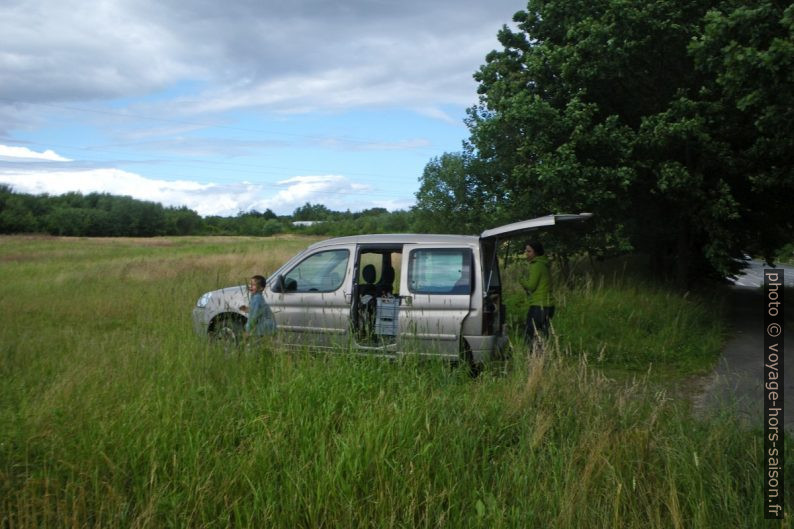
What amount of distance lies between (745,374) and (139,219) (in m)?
108

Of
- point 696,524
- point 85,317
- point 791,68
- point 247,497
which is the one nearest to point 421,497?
point 247,497

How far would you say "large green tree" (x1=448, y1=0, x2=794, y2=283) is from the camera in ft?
44.0

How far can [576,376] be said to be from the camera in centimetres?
556

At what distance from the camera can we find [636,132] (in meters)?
15.1

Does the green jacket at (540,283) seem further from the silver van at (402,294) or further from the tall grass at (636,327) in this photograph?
the silver van at (402,294)

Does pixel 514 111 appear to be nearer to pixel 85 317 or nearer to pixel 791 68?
pixel 791 68

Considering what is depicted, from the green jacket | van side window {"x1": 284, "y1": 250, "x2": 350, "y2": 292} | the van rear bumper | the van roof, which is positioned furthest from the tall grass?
van side window {"x1": 284, "y1": 250, "x2": 350, "y2": 292}

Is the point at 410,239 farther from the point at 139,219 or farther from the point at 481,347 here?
the point at 139,219

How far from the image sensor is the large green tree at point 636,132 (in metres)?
13.4

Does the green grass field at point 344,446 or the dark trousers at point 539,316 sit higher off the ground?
the dark trousers at point 539,316

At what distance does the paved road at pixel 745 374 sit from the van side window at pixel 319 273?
14.6 feet

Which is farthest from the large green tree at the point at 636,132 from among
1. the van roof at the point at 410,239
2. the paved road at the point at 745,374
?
the van roof at the point at 410,239

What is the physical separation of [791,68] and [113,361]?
9482 mm

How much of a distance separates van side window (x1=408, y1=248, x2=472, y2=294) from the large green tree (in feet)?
20.6
